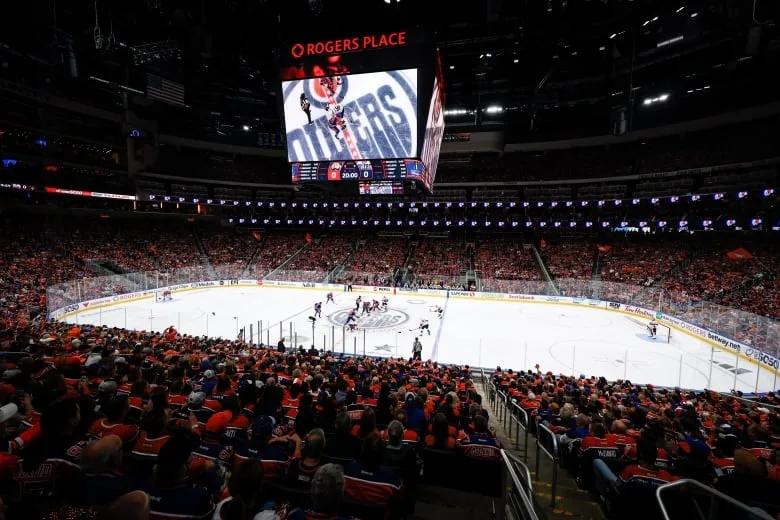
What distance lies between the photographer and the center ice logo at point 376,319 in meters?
22.5

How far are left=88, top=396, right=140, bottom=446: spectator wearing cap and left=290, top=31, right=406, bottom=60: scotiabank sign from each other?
56.5 ft

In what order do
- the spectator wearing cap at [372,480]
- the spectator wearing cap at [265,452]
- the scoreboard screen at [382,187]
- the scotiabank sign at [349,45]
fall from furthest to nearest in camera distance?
1. the scoreboard screen at [382,187]
2. the scotiabank sign at [349,45]
3. the spectator wearing cap at [265,452]
4. the spectator wearing cap at [372,480]

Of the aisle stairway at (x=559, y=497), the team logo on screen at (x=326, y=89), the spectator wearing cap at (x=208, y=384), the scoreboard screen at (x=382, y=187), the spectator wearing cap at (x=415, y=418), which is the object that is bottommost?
the aisle stairway at (x=559, y=497)

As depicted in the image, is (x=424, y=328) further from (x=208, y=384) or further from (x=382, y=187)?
(x=208, y=384)

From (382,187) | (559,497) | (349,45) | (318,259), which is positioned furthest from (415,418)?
(318,259)

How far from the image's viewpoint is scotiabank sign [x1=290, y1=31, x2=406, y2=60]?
16450 millimetres

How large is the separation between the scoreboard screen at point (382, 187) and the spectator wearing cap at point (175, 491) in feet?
60.0

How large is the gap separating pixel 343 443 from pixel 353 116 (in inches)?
643

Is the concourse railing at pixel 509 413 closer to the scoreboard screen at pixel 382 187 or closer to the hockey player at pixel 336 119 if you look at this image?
the scoreboard screen at pixel 382 187

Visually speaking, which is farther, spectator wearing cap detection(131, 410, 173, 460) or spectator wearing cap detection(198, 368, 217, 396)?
spectator wearing cap detection(198, 368, 217, 396)

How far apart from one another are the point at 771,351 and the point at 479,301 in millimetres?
18710

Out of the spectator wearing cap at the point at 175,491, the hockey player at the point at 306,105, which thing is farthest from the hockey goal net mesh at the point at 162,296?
the spectator wearing cap at the point at 175,491

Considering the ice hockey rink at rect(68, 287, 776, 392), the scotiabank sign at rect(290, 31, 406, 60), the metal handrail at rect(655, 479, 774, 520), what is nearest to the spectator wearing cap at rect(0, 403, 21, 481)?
the metal handrail at rect(655, 479, 774, 520)

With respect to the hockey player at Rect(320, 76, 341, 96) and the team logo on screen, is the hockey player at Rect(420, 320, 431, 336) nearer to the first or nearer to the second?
the team logo on screen
